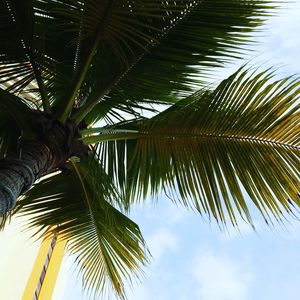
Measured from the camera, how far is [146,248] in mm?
3791

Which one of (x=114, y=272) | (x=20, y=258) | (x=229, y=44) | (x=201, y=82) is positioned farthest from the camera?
(x=20, y=258)

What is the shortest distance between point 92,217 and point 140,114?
1.08 metres

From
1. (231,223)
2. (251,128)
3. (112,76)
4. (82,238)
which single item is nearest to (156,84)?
(112,76)

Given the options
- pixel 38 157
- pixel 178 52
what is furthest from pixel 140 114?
pixel 38 157

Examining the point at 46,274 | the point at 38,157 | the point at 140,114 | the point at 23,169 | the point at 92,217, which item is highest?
the point at 46,274

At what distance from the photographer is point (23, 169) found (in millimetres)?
2396

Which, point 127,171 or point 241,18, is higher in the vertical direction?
point 241,18

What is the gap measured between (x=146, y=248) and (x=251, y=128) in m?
1.51

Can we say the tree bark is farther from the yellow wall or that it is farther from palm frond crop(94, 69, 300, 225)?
the yellow wall

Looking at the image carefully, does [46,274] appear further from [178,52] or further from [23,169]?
[23,169]

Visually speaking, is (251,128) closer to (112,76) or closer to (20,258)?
(112,76)

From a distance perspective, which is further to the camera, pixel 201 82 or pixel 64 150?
pixel 201 82

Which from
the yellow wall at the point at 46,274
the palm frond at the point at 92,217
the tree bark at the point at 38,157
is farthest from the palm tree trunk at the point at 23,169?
the yellow wall at the point at 46,274

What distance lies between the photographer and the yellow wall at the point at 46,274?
1077 cm
